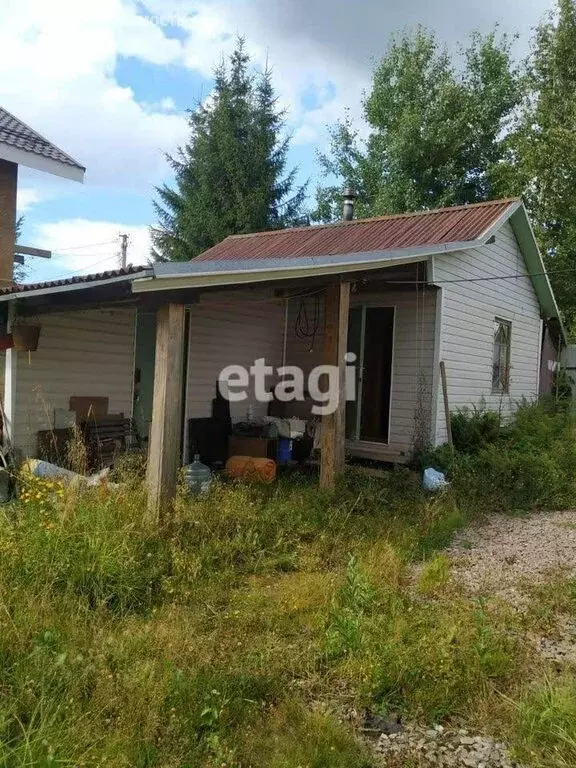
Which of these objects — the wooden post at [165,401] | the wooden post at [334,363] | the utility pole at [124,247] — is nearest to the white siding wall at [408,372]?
the wooden post at [334,363]

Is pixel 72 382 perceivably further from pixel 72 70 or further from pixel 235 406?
pixel 72 70

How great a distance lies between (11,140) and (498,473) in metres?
9.05

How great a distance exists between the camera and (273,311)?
10.4m

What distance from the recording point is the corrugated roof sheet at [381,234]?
9.48m

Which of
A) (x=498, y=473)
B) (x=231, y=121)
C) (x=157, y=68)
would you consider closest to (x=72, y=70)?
(x=157, y=68)

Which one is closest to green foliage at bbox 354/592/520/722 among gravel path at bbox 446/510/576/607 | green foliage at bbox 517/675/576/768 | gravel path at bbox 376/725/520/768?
gravel path at bbox 376/725/520/768

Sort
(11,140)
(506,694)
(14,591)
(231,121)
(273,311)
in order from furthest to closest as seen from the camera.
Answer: (231,121) < (273,311) < (11,140) < (14,591) < (506,694)

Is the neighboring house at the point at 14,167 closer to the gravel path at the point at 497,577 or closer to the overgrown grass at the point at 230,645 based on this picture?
the overgrown grass at the point at 230,645

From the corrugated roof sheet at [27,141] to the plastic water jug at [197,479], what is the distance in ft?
20.7

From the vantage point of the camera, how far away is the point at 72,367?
7562 mm

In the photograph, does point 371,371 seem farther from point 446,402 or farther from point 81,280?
point 81,280

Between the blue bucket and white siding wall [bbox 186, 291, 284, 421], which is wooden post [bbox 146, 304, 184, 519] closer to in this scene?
white siding wall [bbox 186, 291, 284, 421]

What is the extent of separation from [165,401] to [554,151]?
1643 centimetres

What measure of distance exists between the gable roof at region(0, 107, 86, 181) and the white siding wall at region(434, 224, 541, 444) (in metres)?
6.40
